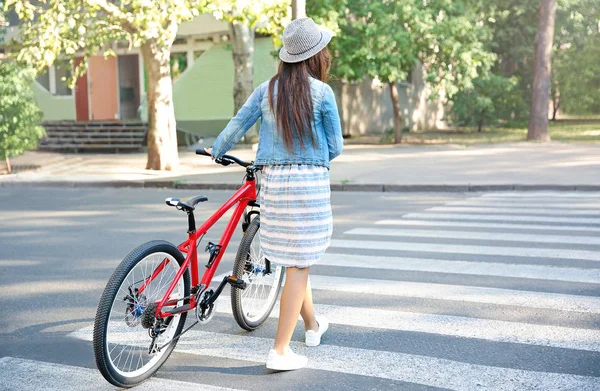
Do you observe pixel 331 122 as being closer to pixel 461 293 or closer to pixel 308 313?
pixel 308 313

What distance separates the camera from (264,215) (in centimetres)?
456

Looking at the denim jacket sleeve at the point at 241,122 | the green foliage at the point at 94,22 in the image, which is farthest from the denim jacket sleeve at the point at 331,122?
the green foliage at the point at 94,22

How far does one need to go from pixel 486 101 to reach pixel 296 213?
27.3 meters

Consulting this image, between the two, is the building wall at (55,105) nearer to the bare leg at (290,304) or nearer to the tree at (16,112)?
the tree at (16,112)

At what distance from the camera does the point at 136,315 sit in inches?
171

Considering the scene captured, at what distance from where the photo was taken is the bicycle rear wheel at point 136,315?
4.10m

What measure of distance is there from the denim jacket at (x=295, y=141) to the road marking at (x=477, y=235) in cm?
474

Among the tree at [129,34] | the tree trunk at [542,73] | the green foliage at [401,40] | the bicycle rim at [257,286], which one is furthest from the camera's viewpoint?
the tree trunk at [542,73]

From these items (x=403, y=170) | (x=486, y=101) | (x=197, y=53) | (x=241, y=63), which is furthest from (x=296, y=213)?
(x=486, y=101)

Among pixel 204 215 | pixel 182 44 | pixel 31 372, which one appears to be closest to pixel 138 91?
pixel 182 44

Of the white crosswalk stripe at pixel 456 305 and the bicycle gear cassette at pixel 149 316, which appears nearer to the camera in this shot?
the bicycle gear cassette at pixel 149 316

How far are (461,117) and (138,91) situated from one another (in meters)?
13.8

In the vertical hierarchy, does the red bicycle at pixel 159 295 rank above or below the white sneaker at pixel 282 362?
above

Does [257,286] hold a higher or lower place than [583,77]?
lower
